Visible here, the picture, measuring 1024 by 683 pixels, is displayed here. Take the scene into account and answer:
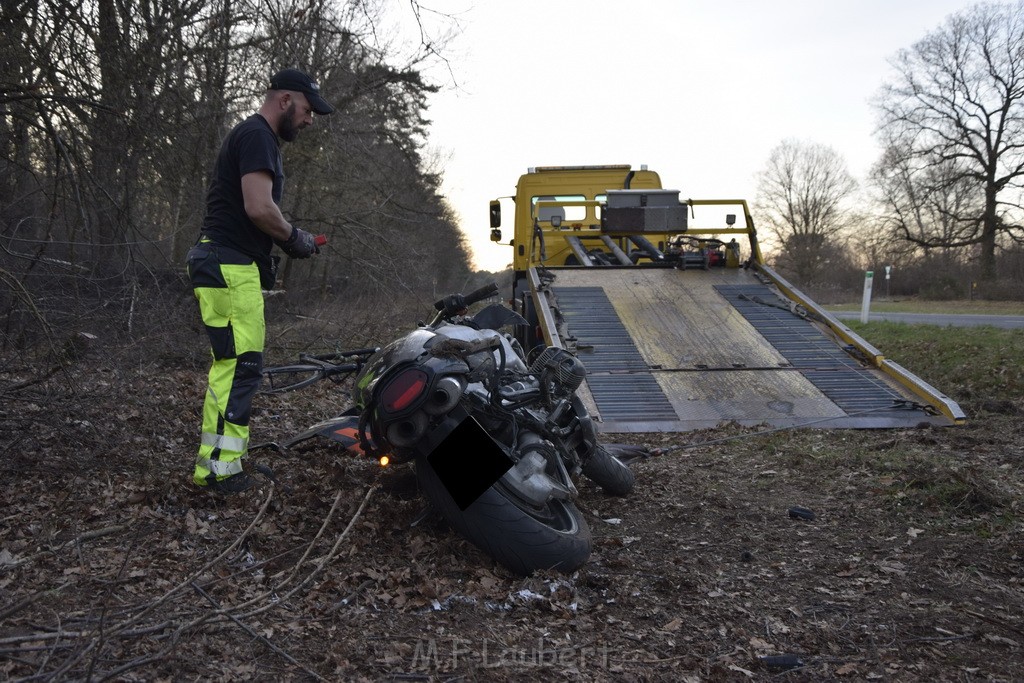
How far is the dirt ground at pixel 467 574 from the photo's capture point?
8.85ft

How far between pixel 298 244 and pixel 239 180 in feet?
1.43

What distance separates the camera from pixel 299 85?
440 cm

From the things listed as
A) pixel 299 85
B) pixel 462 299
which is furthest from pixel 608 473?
pixel 299 85

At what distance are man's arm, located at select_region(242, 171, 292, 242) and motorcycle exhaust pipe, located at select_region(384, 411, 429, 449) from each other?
4.52ft

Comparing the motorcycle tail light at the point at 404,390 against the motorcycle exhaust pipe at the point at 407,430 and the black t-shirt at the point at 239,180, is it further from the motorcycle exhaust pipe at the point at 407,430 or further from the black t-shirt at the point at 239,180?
the black t-shirt at the point at 239,180

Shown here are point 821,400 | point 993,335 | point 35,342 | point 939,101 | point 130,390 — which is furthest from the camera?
point 939,101

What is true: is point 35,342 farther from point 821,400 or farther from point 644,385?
point 821,400

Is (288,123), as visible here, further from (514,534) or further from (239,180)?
(514,534)

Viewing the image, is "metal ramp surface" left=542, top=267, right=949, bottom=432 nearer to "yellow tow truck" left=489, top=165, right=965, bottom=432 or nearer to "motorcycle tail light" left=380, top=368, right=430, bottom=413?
"yellow tow truck" left=489, top=165, right=965, bottom=432

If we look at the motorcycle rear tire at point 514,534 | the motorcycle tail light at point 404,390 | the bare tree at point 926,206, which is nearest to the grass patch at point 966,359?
the motorcycle rear tire at point 514,534

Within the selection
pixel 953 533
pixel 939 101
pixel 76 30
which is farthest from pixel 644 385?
pixel 939 101

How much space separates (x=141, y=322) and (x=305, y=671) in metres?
5.07

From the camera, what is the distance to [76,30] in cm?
483

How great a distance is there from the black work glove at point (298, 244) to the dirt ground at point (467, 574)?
1.17m
